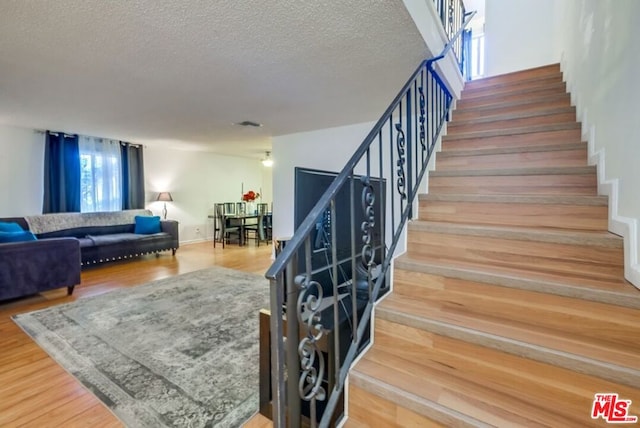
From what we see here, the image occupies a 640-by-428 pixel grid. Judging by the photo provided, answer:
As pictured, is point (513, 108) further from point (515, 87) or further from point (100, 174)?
point (100, 174)

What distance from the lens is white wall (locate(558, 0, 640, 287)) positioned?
1333 mm

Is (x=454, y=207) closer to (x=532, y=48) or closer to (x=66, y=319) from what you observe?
(x=66, y=319)

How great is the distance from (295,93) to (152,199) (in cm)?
494

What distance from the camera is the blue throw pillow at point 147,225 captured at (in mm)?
5466

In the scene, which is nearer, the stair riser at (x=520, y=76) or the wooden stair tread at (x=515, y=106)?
the wooden stair tread at (x=515, y=106)

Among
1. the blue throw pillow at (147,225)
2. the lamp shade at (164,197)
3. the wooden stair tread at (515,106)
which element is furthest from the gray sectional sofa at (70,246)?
the wooden stair tread at (515,106)

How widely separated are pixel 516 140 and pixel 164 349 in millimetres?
3286

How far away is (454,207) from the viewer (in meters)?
2.05

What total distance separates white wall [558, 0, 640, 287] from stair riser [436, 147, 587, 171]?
0.37 ft

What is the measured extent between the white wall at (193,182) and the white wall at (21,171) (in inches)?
69.4

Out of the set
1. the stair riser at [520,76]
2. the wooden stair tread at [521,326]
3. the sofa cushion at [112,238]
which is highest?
the stair riser at [520,76]

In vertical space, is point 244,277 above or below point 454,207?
below

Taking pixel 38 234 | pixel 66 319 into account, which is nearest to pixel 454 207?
pixel 66 319

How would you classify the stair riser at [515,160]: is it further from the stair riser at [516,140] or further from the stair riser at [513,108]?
the stair riser at [513,108]
